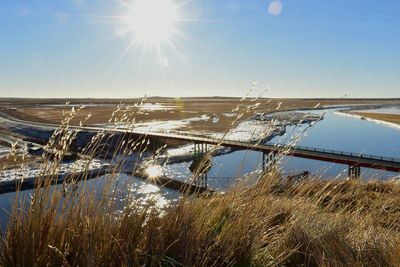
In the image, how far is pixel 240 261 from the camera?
10.7 feet

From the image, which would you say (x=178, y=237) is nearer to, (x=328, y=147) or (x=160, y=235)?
(x=160, y=235)

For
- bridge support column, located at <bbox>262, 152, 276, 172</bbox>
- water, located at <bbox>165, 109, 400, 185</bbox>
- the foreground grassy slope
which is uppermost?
bridge support column, located at <bbox>262, 152, 276, 172</bbox>

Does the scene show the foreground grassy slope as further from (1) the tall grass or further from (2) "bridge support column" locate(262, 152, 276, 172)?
(2) "bridge support column" locate(262, 152, 276, 172)

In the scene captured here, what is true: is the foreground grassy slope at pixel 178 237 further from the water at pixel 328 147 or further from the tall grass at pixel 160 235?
the water at pixel 328 147

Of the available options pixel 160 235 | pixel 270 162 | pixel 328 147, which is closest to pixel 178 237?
pixel 160 235

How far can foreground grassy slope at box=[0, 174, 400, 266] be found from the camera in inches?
104

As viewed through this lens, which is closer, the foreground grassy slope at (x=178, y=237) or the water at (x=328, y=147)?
the foreground grassy slope at (x=178, y=237)

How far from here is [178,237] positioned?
10.2ft

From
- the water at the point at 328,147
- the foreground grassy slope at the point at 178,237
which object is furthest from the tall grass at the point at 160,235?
the water at the point at 328,147

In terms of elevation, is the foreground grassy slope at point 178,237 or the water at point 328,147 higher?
the foreground grassy slope at point 178,237

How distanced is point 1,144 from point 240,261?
2256 inches

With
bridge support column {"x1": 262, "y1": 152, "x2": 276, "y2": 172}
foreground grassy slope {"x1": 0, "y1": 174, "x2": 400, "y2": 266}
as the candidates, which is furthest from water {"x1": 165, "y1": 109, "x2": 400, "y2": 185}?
foreground grassy slope {"x1": 0, "y1": 174, "x2": 400, "y2": 266}

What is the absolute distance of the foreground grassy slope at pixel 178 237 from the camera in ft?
8.68

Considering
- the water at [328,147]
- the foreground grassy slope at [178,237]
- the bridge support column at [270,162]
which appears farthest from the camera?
the water at [328,147]
